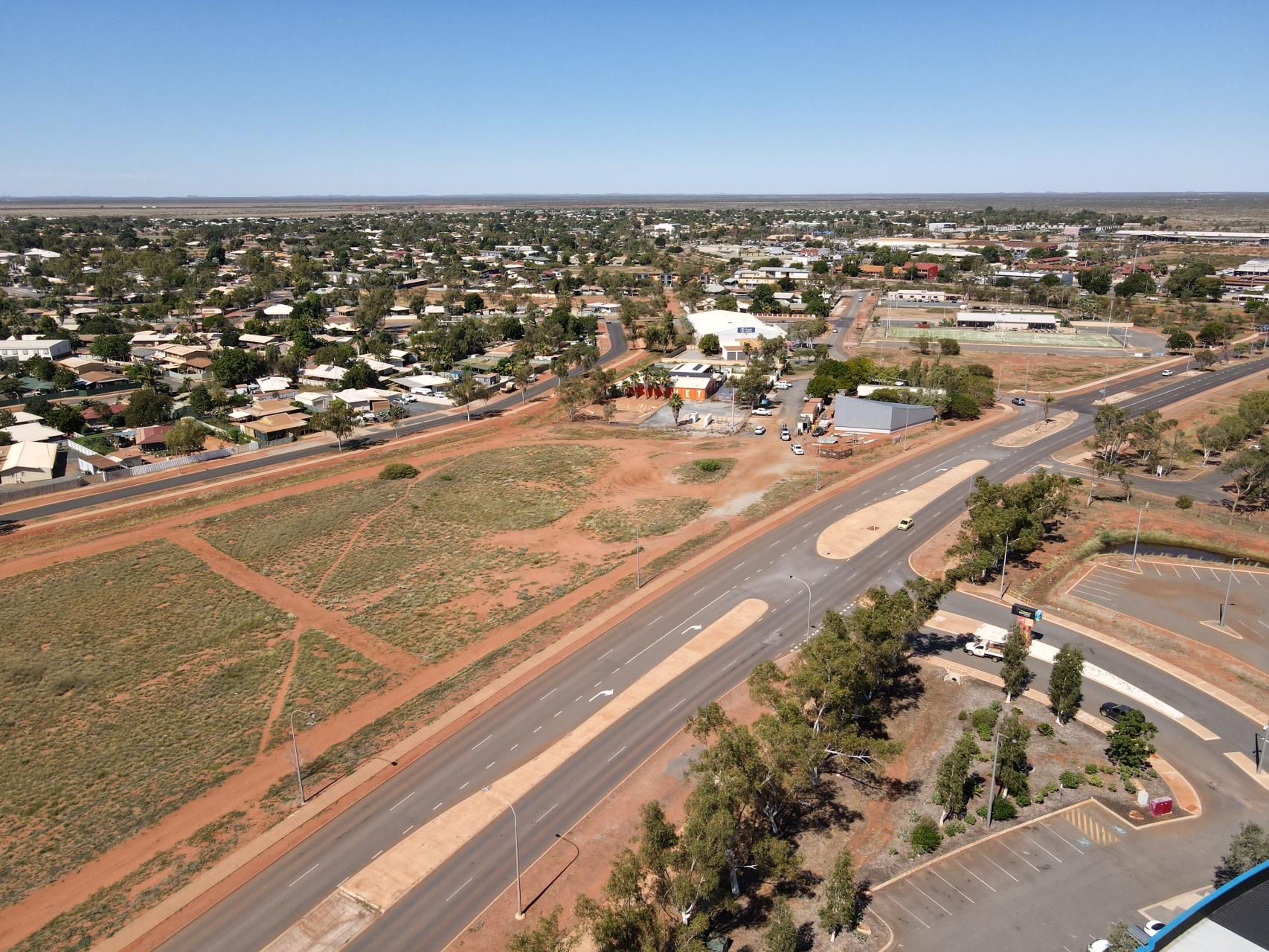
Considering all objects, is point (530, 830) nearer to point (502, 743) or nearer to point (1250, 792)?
point (502, 743)

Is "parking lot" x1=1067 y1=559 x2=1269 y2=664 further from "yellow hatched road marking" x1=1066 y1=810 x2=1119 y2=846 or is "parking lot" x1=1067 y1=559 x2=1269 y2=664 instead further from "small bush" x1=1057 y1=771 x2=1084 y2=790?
"yellow hatched road marking" x1=1066 y1=810 x2=1119 y2=846

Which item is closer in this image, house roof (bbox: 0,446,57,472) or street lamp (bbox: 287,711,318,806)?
street lamp (bbox: 287,711,318,806)

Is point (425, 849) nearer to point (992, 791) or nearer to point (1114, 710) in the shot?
point (992, 791)

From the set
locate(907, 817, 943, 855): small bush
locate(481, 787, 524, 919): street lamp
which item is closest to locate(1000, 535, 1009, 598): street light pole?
locate(907, 817, 943, 855): small bush

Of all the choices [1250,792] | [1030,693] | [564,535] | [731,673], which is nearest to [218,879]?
[731,673]

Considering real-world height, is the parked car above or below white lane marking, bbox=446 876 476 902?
above

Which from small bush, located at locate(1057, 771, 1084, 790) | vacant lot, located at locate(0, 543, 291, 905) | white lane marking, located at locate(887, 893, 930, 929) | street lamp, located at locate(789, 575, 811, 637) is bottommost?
vacant lot, located at locate(0, 543, 291, 905)

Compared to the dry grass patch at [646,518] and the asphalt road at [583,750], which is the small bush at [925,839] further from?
the dry grass patch at [646,518]
